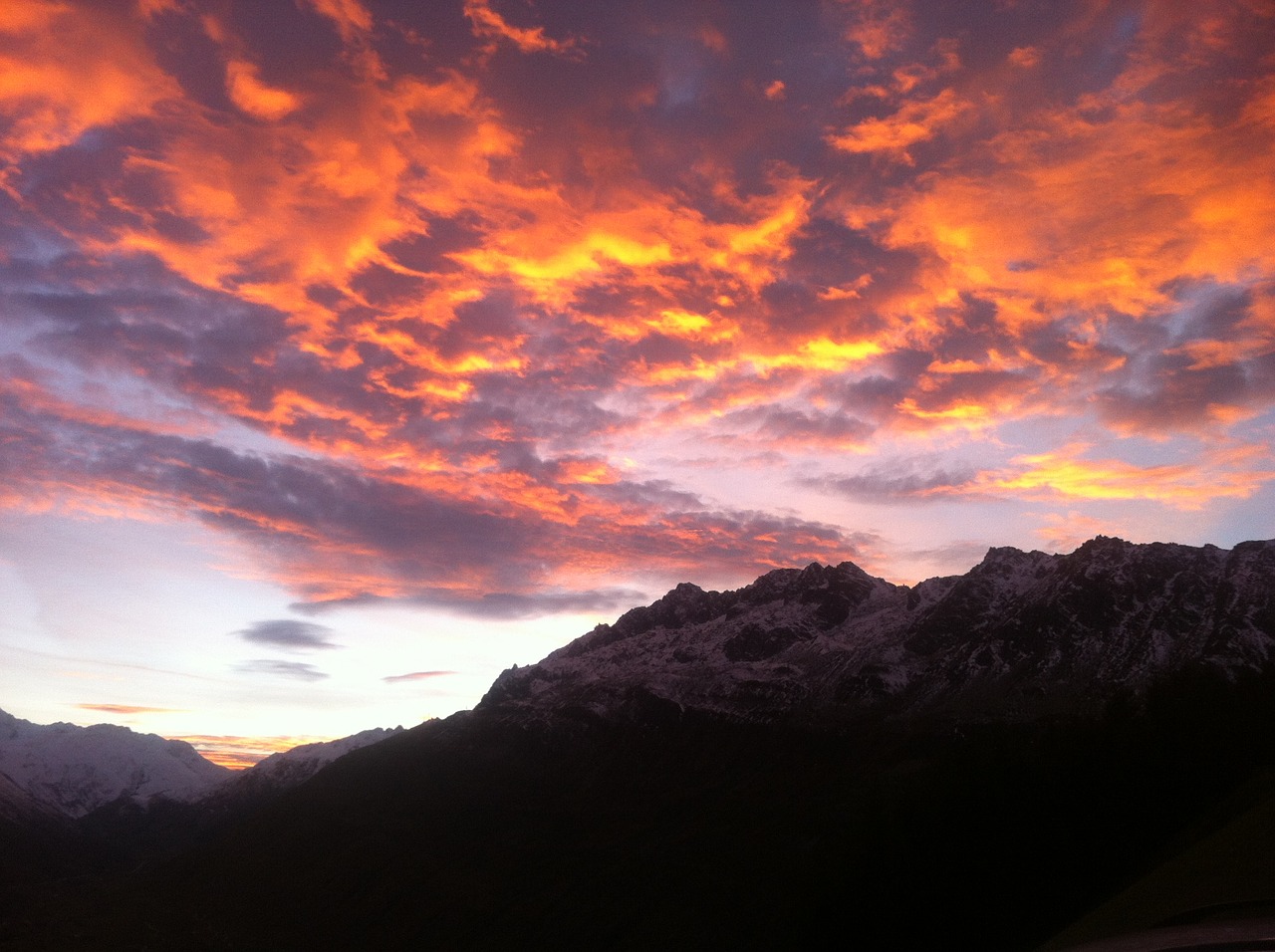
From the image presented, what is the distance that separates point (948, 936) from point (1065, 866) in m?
11.6

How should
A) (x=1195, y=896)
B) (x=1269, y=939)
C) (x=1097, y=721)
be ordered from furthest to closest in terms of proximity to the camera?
1. (x=1097, y=721)
2. (x=1195, y=896)
3. (x=1269, y=939)

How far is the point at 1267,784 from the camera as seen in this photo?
213 feet

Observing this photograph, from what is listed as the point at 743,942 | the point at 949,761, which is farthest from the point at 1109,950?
the point at 743,942

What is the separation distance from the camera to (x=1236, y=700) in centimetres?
9112

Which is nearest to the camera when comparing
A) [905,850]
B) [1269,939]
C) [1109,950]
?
[1269,939]

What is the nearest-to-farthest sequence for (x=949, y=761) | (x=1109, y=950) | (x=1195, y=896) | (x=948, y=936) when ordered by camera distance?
(x=1109, y=950), (x=1195, y=896), (x=948, y=936), (x=949, y=761)

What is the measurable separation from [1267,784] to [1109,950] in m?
35.4

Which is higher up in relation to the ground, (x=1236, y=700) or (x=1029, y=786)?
(x=1236, y=700)

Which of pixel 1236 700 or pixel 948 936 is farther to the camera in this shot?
pixel 1236 700

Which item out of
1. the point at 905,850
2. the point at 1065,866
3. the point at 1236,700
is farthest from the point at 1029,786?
the point at 1236,700

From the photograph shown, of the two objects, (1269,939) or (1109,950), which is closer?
(1269,939)

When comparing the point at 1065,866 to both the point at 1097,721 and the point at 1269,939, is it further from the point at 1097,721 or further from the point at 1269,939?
the point at 1269,939

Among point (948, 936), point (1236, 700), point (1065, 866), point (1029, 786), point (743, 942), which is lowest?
point (743, 942)

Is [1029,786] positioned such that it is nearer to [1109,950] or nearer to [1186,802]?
[1186,802]
